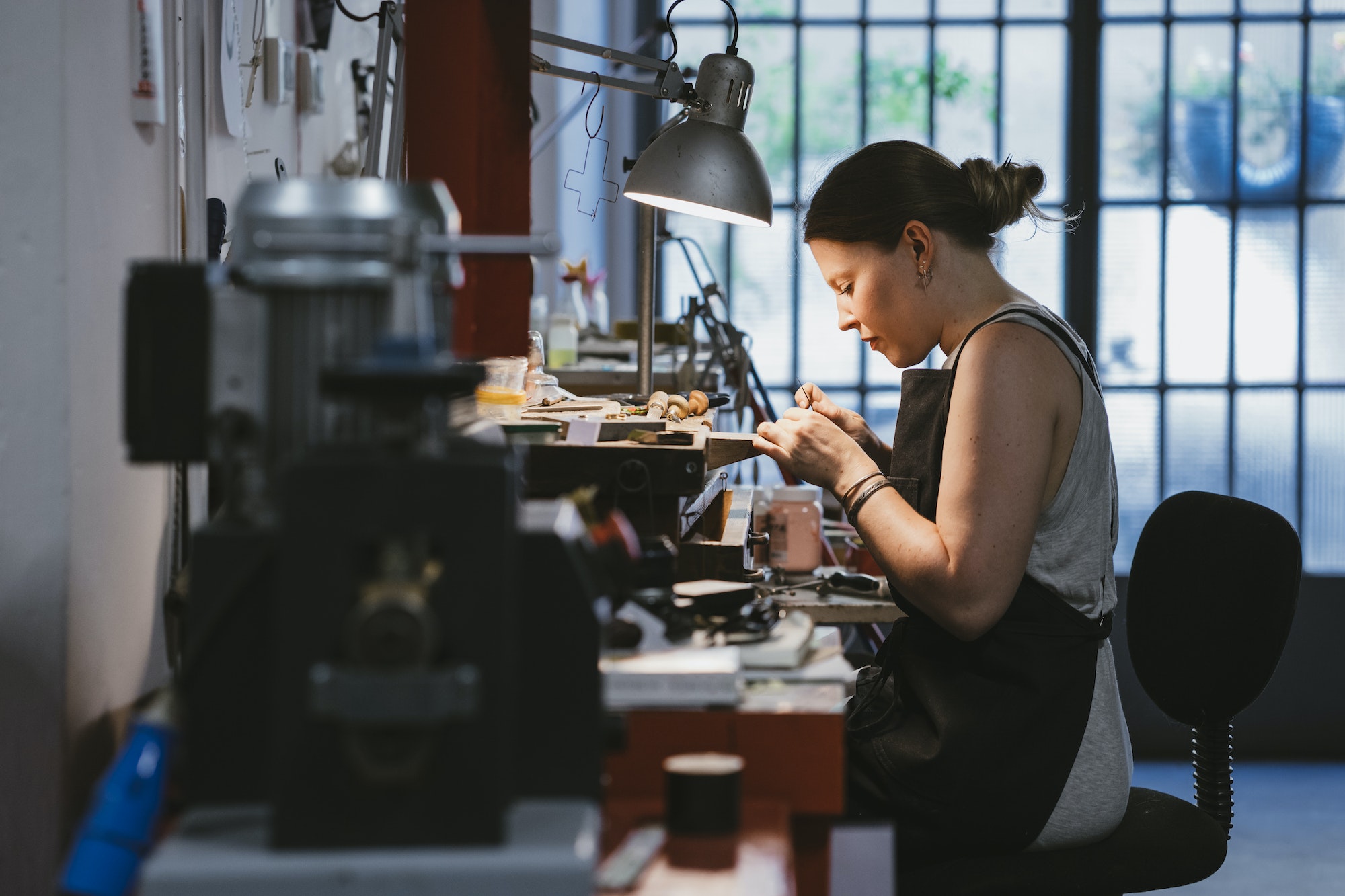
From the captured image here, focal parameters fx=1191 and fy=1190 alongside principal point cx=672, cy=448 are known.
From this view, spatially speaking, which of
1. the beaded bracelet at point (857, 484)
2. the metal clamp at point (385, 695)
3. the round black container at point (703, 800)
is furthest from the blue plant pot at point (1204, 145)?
the metal clamp at point (385, 695)

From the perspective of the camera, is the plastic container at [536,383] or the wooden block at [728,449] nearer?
the wooden block at [728,449]

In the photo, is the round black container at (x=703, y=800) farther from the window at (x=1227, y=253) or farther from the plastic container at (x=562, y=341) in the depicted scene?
the window at (x=1227, y=253)

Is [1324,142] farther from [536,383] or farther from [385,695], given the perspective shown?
[385,695]

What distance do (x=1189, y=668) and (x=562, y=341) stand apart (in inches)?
65.2

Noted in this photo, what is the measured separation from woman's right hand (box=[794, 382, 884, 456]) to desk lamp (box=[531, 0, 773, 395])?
0.94 feet

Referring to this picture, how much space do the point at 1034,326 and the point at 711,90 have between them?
646 millimetres

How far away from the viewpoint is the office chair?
4.50 feet

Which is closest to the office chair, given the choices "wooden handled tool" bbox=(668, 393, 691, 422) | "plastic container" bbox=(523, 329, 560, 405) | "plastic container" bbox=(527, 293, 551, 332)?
"wooden handled tool" bbox=(668, 393, 691, 422)

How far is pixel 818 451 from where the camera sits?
1566 mm

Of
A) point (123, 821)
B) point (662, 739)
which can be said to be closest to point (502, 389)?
point (662, 739)

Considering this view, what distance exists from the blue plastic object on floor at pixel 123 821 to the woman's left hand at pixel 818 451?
3.13 feet

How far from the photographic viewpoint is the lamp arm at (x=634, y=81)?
68.0 inches

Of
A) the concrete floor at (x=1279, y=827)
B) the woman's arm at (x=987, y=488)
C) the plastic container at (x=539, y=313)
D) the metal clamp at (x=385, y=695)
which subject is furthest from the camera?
the plastic container at (x=539, y=313)

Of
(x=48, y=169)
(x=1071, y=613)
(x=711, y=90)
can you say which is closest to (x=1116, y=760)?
(x=1071, y=613)
